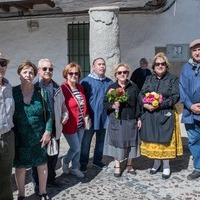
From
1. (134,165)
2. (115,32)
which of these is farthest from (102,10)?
(134,165)

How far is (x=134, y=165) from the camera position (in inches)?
210

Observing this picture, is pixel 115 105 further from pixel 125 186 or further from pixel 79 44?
pixel 79 44

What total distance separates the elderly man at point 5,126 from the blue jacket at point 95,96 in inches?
57.6

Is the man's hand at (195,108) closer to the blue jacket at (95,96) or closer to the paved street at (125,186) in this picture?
the paved street at (125,186)

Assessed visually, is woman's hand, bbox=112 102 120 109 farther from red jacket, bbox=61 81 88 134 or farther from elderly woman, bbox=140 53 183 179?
red jacket, bbox=61 81 88 134

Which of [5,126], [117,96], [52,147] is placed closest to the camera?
[5,126]

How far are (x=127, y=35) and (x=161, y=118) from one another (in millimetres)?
4956

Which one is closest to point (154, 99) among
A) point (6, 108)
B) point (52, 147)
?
point (52, 147)

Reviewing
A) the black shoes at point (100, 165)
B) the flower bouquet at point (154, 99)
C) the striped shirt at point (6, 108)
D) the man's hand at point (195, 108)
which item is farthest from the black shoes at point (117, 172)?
the striped shirt at point (6, 108)

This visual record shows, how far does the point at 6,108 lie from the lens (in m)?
3.47

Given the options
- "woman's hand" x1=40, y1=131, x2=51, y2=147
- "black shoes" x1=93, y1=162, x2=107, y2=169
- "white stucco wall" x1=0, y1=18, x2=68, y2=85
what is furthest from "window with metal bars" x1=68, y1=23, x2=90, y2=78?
"woman's hand" x1=40, y1=131, x2=51, y2=147

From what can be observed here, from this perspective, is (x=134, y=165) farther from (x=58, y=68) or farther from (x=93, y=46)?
(x=58, y=68)

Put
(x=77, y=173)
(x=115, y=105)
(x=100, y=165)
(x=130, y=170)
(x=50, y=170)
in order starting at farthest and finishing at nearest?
(x=100, y=165)
(x=130, y=170)
(x=77, y=173)
(x=115, y=105)
(x=50, y=170)

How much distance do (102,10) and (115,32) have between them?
41 centimetres
